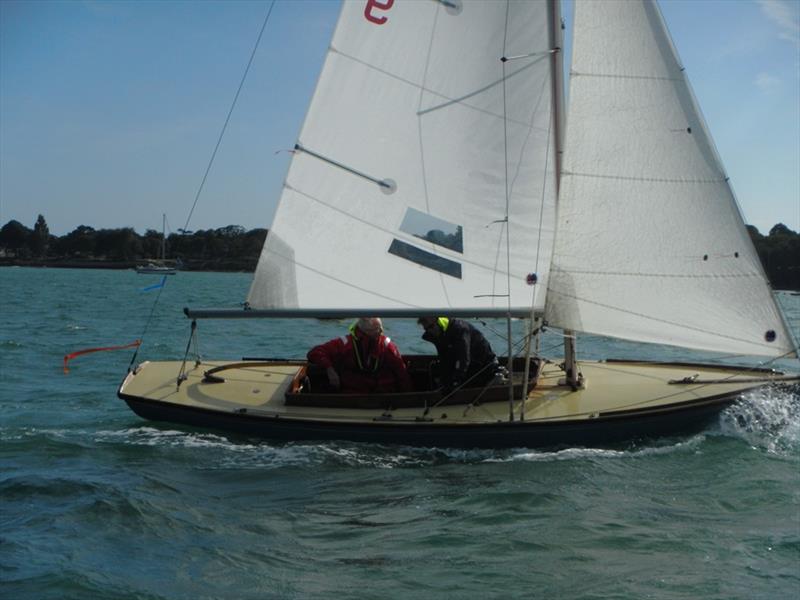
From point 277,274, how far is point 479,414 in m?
2.44

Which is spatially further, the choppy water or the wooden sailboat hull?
the wooden sailboat hull

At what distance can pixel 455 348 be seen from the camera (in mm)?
9883

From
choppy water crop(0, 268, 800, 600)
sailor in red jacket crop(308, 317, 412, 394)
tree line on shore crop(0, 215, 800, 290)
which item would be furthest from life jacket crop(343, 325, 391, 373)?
tree line on shore crop(0, 215, 800, 290)

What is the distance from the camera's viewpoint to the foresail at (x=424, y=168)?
31.8 feet

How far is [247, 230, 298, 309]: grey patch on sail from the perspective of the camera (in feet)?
32.0

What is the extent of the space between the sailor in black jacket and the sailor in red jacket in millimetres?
441

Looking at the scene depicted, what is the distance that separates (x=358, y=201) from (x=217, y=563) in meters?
4.21

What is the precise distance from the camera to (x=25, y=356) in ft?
60.5

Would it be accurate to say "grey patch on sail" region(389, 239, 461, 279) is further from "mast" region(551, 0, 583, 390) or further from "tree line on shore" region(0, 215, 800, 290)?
"tree line on shore" region(0, 215, 800, 290)

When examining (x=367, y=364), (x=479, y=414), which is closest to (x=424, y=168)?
(x=367, y=364)

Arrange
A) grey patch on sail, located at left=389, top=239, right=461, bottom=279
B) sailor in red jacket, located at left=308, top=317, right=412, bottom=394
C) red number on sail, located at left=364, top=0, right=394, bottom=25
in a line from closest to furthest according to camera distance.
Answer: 1. red number on sail, located at left=364, top=0, right=394, bottom=25
2. grey patch on sail, located at left=389, top=239, right=461, bottom=279
3. sailor in red jacket, located at left=308, top=317, right=412, bottom=394

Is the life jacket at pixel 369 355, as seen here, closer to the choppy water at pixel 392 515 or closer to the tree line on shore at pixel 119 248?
the choppy water at pixel 392 515

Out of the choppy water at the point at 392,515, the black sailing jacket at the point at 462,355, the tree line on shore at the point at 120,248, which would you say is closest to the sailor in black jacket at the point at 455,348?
the black sailing jacket at the point at 462,355

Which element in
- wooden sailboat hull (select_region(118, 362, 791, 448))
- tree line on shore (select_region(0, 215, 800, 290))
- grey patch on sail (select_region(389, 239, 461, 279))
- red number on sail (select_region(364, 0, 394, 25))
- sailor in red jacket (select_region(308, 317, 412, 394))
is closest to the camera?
wooden sailboat hull (select_region(118, 362, 791, 448))
